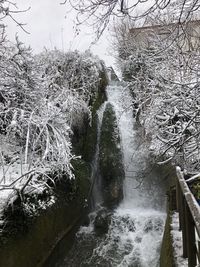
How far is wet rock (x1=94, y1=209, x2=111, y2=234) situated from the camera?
9289mm

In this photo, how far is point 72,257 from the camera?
7.98 meters

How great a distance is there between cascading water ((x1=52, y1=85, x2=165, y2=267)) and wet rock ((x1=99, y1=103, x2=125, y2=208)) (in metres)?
0.26

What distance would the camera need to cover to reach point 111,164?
39.0 feet

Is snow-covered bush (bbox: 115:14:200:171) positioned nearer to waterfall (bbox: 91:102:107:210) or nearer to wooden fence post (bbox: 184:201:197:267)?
wooden fence post (bbox: 184:201:197:267)

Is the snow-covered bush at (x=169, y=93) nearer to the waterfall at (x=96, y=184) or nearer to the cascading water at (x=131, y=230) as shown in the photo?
the cascading water at (x=131, y=230)

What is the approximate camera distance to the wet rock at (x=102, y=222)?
9289 mm

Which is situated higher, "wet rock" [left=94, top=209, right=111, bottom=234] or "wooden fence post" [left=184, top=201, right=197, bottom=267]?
"wooden fence post" [left=184, top=201, right=197, bottom=267]

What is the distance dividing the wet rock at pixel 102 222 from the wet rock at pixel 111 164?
0.88m

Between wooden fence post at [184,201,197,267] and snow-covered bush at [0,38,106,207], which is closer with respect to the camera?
wooden fence post at [184,201,197,267]

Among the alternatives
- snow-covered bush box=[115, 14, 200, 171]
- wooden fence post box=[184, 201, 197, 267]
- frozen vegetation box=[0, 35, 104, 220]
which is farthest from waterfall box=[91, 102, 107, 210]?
wooden fence post box=[184, 201, 197, 267]

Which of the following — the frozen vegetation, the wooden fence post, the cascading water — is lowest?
the cascading water

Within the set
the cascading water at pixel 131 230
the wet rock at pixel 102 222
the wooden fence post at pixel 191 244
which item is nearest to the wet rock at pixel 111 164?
the cascading water at pixel 131 230

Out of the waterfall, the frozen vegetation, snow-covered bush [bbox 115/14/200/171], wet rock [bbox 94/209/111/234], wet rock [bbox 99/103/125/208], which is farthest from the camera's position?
wet rock [bbox 99/103/125/208]

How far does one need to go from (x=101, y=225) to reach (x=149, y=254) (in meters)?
1.85
